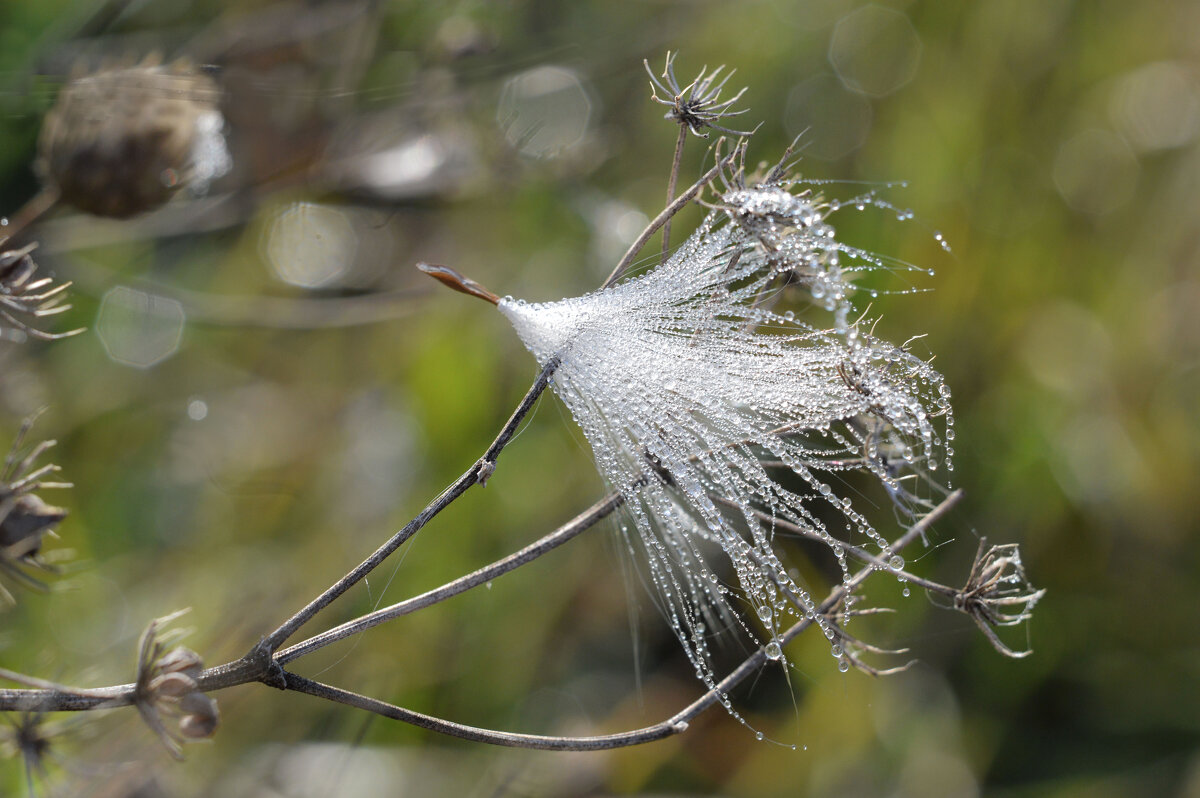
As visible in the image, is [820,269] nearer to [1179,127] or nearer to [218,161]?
[218,161]

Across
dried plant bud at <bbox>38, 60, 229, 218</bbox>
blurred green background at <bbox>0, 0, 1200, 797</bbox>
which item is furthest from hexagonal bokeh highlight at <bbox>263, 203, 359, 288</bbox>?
dried plant bud at <bbox>38, 60, 229, 218</bbox>

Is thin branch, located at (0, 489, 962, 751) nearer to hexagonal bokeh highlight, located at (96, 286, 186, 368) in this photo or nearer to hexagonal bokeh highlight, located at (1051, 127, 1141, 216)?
hexagonal bokeh highlight, located at (96, 286, 186, 368)

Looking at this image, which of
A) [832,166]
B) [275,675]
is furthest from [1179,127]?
[275,675]

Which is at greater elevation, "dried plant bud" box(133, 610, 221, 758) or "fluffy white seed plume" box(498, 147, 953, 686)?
"fluffy white seed plume" box(498, 147, 953, 686)

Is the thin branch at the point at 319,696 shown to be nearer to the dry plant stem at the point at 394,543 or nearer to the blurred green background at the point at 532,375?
the dry plant stem at the point at 394,543

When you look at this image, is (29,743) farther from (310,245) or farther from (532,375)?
(310,245)

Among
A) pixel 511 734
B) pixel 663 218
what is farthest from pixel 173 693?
pixel 663 218
